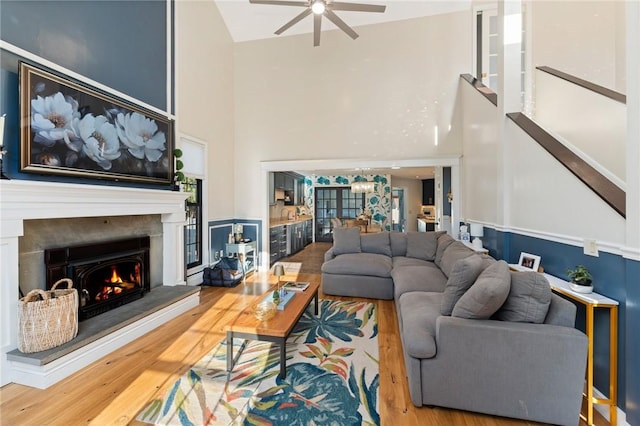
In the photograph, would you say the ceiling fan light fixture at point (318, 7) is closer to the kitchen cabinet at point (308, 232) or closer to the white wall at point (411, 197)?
the kitchen cabinet at point (308, 232)

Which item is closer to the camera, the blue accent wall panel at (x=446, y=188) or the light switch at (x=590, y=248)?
the light switch at (x=590, y=248)

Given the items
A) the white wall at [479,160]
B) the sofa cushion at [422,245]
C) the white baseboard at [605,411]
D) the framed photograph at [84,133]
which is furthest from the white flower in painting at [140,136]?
the white baseboard at [605,411]

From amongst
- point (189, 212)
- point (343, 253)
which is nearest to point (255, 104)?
point (189, 212)

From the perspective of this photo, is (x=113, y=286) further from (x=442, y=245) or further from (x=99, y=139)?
(x=442, y=245)

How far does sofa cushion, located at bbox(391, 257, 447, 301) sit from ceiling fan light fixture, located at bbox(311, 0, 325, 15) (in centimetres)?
325

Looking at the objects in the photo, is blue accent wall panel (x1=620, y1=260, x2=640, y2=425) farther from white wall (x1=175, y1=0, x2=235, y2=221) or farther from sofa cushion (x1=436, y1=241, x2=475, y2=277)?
white wall (x1=175, y1=0, x2=235, y2=221)

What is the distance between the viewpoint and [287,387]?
7.00 feet

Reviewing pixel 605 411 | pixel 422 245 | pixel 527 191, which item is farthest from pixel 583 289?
pixel 422 245

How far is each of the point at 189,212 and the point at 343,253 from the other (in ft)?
8.72

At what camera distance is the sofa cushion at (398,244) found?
15.7 ft

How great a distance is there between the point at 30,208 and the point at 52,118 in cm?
85

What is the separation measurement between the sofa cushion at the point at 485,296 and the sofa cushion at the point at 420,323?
23cm

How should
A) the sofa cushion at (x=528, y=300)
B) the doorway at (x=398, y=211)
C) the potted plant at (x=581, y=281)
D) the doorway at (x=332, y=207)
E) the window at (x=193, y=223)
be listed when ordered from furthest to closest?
1. the doorway at (x=398, y=211)
2. the doorway at (x=332, y=207)
3. the window at (x=193, y=223)
4. the potted plant at (x=581, y=281)
5. the sofa cushion at (x=528, y=300)

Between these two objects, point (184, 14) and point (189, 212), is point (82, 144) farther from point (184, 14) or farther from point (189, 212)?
point (184, 14)
